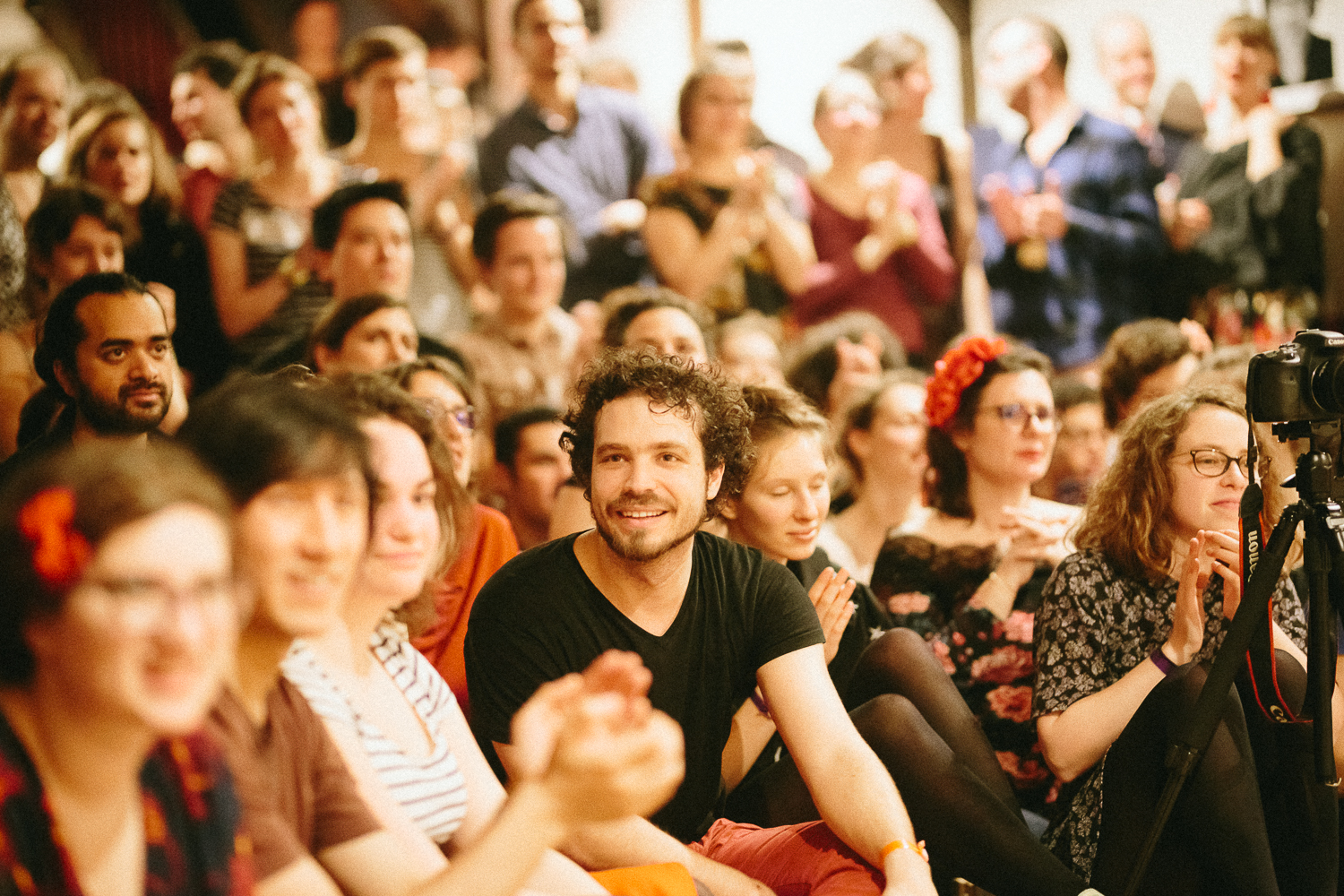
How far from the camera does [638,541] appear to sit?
1905 mm

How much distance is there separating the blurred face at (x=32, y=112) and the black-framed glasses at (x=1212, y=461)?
10.1 ft

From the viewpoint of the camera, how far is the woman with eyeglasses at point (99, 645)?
0.95 metres

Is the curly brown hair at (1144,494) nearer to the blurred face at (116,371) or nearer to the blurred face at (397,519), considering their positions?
the blurred face at (397,519)

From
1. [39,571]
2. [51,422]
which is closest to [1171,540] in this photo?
[39,571]

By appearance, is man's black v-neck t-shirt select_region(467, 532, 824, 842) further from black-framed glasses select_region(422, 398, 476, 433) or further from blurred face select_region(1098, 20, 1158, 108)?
blurred face select_region(1098, 20, 1158, 108)

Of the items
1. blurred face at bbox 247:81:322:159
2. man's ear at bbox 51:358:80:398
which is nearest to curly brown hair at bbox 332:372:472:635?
man's ear at bbox 51:358:80:398

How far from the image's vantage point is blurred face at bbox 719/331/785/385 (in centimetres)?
343

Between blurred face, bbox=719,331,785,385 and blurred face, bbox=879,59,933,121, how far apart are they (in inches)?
58.8

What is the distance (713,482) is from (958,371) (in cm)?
104

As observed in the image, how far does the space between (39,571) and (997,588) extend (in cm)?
198

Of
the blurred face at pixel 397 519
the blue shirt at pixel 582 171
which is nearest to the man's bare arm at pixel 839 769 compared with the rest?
the blurred face at pixel 397 519

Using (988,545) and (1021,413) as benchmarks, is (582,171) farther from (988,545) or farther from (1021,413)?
(988,545)

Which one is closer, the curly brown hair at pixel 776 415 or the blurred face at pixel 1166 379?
the curly brown hair at pixel 776 415

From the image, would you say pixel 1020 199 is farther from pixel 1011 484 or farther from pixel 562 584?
pixel 562 584
